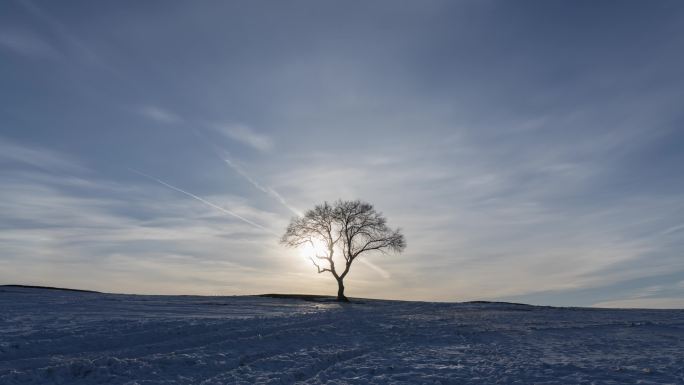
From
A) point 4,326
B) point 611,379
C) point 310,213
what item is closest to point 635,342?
point 611,379

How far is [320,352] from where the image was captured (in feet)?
54.2

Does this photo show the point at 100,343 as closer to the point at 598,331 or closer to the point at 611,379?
the point at 611,379

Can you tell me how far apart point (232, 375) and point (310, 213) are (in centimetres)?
4645

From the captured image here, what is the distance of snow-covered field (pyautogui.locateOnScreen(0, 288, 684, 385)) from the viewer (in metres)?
13.3

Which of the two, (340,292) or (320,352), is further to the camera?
(340,292)

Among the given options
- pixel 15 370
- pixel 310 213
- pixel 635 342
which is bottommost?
pixel 15 370

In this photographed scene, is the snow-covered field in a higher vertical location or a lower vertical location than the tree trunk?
lower

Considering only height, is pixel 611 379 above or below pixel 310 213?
below

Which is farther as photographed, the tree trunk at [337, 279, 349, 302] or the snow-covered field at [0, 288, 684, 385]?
the tree trunk at [337, 279, 349, 302]

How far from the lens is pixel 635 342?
19.9 metres

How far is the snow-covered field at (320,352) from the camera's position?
13258 mm

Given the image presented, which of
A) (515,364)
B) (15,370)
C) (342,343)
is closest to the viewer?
(15,370)

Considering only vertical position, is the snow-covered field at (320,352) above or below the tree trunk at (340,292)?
below

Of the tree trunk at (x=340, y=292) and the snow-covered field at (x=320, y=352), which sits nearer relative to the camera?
the snow-covered field at (x=320, y=352)
